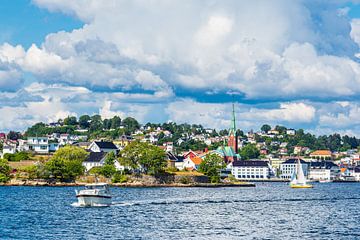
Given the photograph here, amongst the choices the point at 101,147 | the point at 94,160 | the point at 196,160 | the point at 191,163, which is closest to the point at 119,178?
the point at 94,160

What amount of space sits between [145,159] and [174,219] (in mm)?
64149

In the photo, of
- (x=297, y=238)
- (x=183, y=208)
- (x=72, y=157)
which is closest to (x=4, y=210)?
(x=183, y=208)

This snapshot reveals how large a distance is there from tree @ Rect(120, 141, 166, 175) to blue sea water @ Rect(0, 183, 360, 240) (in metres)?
38.0

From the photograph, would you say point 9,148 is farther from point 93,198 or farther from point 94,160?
point 93,198

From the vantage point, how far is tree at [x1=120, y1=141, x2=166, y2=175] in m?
126

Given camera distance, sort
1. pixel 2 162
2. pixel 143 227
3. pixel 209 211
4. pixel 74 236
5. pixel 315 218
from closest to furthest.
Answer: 1. pixel 74 236
2. pixel 143 227
3. pixel 315 218
4. pixel 209 211
5. pixel 2 162

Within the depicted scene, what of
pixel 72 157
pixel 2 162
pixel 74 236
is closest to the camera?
pixel 74 236

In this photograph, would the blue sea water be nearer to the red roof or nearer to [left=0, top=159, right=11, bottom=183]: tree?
[left=0, top=159, right=11, bottom=183]: tree

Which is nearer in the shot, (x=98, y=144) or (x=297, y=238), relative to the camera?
(x=297, y=238)

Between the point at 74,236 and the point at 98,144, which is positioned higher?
the point at 98,144

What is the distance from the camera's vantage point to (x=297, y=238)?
163 ft

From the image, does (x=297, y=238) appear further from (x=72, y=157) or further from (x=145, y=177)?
(x=72, y=157)

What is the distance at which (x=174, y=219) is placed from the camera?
61844mm

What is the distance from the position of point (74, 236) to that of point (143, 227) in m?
8.19
